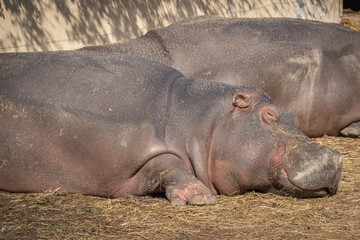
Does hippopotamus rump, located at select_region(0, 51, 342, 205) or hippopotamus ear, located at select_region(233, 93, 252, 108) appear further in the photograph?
hippopotamus ear, located at select_region(233, 93, 252, 108)

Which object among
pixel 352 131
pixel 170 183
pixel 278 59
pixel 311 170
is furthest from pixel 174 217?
pixel 352 131

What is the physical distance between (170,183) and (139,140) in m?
0.42

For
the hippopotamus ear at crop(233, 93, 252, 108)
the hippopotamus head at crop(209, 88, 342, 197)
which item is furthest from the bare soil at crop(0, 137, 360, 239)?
the hippopotamus ear at crop(233, 93, 252, 108)

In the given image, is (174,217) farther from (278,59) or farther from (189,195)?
(278,59)

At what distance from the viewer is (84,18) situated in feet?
28.1

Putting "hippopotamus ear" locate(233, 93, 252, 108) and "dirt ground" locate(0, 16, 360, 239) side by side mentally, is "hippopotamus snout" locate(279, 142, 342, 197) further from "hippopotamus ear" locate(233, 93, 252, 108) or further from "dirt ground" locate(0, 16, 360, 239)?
"hippopotamus ear" locate(233, 93, 252, 108)

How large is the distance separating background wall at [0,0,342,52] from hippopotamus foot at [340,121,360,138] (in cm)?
394

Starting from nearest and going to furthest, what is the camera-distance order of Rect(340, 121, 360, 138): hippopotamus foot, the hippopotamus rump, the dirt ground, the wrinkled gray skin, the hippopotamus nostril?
the dirt ground, the hippopotamus rump, the hippopotamus nostril, the wrinkled gray skin, Rect(340, 121, 360, 138): hippopotamus foot

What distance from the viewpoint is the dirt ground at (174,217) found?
373cm

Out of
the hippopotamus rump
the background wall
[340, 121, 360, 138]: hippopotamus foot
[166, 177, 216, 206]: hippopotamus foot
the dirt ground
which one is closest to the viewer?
the dirt ground

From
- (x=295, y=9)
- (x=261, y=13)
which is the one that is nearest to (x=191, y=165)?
(x=261, y=13)

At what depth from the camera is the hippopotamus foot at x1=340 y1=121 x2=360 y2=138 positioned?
6.96 meters

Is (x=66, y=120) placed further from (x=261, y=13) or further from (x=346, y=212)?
(x=261, y=13)

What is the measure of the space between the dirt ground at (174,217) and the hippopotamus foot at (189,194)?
0.06 meters
